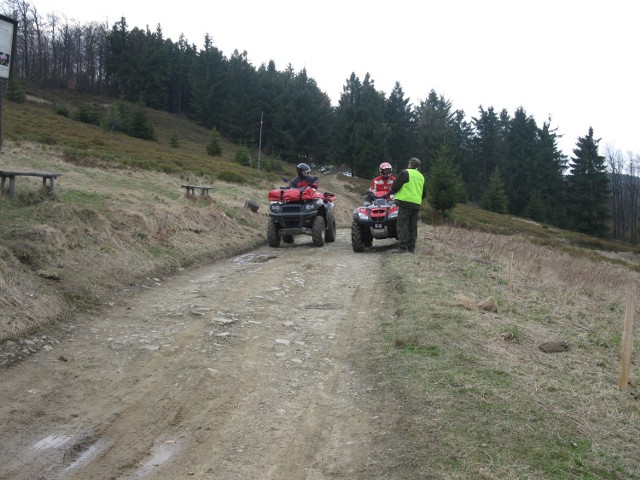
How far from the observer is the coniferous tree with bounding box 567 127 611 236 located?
67.7 metres

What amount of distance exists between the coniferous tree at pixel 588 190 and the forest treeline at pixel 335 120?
0.12 meters

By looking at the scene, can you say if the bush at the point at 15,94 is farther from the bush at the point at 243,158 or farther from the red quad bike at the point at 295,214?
the red quad bike at the point at 295,214

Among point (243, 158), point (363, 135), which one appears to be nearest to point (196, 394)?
point (243, 158)

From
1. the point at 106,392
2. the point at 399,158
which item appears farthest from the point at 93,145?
the point at 399,158

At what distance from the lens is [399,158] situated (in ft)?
234

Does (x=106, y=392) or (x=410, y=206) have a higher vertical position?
(x=410, y=206)

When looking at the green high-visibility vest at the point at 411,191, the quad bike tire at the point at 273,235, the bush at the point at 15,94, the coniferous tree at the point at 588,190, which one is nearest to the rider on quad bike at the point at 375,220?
the green high-visibility vest at the point at 411,191

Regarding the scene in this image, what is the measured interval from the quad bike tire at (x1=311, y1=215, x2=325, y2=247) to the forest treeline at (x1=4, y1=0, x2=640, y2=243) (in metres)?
49.3

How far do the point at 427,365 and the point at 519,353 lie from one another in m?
1.20

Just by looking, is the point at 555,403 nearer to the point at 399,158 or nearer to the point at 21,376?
the point at 21,376

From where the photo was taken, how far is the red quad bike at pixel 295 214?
45.5 feet

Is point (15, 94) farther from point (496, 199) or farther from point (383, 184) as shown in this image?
point (383, 184)

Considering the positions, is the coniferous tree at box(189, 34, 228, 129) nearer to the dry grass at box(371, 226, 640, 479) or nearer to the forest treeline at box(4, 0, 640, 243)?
the forest treeline at box(4, 0, 640, 243)

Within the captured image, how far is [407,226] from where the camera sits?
12.5 metres
